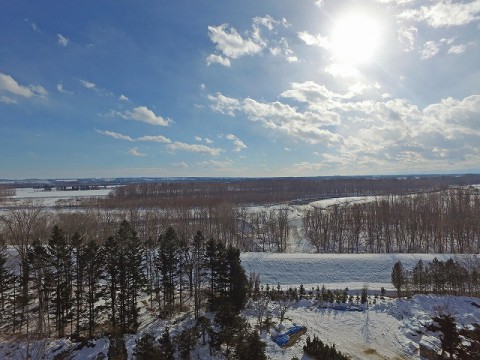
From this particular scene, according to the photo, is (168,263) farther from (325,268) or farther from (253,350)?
(325,268)

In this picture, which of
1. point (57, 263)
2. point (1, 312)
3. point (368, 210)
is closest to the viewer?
point (57, 263)

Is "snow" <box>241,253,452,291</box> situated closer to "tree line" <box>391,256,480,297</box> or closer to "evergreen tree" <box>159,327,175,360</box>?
"tree line" <box>391,256,480,297</box>

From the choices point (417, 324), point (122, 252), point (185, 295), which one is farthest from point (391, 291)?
point (122, 252)

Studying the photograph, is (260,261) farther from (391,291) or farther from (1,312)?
(1,312)

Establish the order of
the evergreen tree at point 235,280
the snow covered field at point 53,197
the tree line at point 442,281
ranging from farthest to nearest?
the snow covered field at point 53,197 < the tree line at point 442,281 < the evergreen tree at point 235,280

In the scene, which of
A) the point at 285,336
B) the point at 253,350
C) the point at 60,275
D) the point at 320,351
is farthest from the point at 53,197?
the point at 320,351

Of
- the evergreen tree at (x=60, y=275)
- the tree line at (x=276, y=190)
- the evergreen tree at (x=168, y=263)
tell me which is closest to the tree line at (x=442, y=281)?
the evergreen tree at (x=168, y=263)

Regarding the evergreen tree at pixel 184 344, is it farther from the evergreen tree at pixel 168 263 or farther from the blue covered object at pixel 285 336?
the evergreen tree at pixel 168 263

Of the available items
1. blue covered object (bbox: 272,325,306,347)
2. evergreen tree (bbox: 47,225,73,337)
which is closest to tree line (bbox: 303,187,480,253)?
blue covered object (bbox: 272,325,306,347)

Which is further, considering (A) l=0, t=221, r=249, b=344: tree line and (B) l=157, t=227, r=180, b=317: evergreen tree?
(B) l=157, t=227, r=180, b=317: evergreen tree
